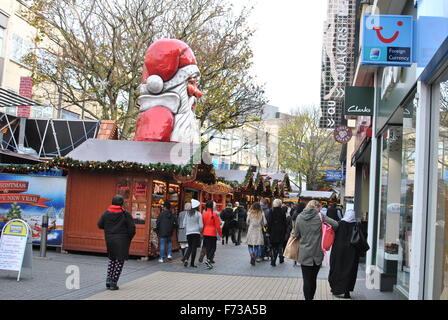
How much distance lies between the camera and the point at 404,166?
29.3ft

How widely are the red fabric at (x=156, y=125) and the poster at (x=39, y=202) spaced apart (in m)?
3.00

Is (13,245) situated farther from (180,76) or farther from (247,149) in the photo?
(247,149)

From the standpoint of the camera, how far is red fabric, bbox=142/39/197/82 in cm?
1717

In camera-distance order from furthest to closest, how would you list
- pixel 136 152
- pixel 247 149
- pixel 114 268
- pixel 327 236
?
pixel 247 149 → pixel 136 152 → pixel 114 268 → pixel 327 236

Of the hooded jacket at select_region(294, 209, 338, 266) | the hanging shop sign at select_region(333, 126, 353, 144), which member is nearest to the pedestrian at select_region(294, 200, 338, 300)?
the hooded jacket at select_region(294, 209, 338, 266)

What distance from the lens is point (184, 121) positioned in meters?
17.1

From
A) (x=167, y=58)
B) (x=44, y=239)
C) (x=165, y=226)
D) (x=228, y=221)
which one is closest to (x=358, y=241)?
(x=165, y=226)

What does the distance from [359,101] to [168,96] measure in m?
6.51

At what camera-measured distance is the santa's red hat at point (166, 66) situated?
17141 millimetres

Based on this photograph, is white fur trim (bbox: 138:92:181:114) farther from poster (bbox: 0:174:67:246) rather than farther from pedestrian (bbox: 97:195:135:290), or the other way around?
pedestrian (bbox: 97:195:135:290)

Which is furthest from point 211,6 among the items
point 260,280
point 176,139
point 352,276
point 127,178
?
point 352,276

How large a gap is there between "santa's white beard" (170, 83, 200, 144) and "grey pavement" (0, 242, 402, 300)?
3.77m

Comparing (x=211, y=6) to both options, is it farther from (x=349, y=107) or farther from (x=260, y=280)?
(x=260, y=280)

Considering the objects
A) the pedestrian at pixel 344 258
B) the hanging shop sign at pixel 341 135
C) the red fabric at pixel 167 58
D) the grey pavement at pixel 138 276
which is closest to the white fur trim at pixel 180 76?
the red fabric at pixel 167 58
